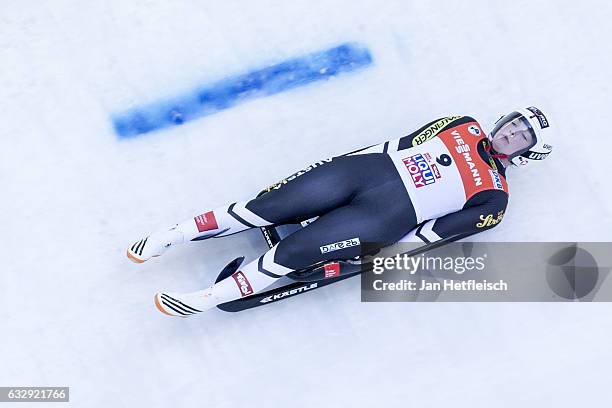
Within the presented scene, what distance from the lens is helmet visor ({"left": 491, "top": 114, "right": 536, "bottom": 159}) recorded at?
5.37m

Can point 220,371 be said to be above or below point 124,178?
below

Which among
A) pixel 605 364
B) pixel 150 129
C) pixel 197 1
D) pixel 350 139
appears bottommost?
pixel 605 364

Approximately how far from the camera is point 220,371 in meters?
5.32

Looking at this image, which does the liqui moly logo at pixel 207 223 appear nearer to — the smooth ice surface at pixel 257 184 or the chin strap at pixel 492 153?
the smooth ice surface at pixel 257 184

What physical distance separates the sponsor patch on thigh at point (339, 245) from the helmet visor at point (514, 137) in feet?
3.91

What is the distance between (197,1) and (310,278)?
2.41 m

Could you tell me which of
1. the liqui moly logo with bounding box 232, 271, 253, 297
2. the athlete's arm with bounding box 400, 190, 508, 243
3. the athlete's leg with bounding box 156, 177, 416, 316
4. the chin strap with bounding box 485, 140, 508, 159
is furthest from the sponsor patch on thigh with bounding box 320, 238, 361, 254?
the chin strap with bounding box 485, 140, 508, 159

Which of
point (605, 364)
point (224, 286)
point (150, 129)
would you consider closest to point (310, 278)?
point (224, 286)

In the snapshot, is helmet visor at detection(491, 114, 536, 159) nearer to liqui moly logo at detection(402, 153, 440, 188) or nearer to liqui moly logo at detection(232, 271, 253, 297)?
liqui moly logo at detection(402, 153, 440, 188)

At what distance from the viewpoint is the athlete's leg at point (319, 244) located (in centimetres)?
511

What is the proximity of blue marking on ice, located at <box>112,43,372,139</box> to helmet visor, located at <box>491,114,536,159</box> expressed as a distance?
50.9 inches

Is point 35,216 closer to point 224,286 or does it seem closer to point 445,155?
point 224,286

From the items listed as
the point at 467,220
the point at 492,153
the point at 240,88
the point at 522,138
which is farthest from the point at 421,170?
the point at 240,88

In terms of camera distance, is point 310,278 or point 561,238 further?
point 561,238
